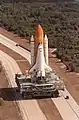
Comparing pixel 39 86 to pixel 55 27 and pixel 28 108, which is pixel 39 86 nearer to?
pixel 28 108

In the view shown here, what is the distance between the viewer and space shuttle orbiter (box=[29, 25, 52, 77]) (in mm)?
43031

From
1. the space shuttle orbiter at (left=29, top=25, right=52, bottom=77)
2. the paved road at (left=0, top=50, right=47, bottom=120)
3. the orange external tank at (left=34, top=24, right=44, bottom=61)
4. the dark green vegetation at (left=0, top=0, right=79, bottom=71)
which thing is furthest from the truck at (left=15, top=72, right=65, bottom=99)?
the dark green vegetation at (left=0, top=0, right=79, bottom=71)

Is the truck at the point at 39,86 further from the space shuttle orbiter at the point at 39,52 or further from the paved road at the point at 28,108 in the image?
the paved road at the point at 28,108

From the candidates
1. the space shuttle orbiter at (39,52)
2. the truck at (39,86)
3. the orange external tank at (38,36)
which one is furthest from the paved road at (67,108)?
the orange external tank at (38,36)

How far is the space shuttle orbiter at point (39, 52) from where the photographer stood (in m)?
43.0

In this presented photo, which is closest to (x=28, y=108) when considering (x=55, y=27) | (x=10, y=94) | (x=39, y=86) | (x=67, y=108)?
(x=39, y=86)

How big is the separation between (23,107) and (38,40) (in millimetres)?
7801

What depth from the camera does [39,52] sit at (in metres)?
43.1

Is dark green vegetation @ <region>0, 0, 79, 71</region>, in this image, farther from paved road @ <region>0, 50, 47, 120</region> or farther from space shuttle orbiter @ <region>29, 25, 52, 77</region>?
space shuttle orbiter @ <region>29, 25, 52, 77</region>

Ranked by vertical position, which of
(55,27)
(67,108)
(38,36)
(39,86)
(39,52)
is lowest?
(55,27)

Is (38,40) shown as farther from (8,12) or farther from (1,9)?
(1,9)

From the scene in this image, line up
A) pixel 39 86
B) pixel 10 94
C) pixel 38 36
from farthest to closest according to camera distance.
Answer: pixel 10 94
pixel 38 36
pixel 39 86

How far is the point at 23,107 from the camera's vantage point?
40.5 metres

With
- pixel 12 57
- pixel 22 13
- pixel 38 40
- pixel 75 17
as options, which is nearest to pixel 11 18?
pixel 22 13
